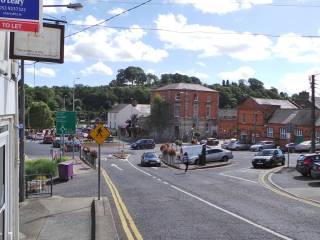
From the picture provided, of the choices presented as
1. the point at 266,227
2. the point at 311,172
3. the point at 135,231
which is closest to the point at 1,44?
the point at 135,231

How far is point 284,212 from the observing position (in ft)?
55.6

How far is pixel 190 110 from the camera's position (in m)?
101

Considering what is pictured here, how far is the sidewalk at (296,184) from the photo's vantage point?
23.0m

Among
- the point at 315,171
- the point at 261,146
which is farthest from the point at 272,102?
the point at 315,171

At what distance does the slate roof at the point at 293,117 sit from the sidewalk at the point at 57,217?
184 feet

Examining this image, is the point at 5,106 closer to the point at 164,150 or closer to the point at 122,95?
the point at 164,150

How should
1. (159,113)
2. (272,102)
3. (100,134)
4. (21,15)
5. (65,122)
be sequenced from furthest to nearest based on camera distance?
(159,113)
(272,102)
(65,122)
(100,134)
(21,15)

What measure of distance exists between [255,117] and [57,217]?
73.4 m

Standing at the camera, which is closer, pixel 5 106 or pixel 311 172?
pixel 5 106

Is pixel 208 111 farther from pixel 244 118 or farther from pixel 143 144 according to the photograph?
pixel 143 144

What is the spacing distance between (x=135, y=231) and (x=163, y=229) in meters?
0.74

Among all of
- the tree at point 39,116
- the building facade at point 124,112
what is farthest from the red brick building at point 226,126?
the tree at point 39,116

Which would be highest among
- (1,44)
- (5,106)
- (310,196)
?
(1,44)

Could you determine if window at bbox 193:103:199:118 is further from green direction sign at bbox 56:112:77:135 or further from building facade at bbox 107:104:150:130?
green direction sign at bbox 56:112:77:135
